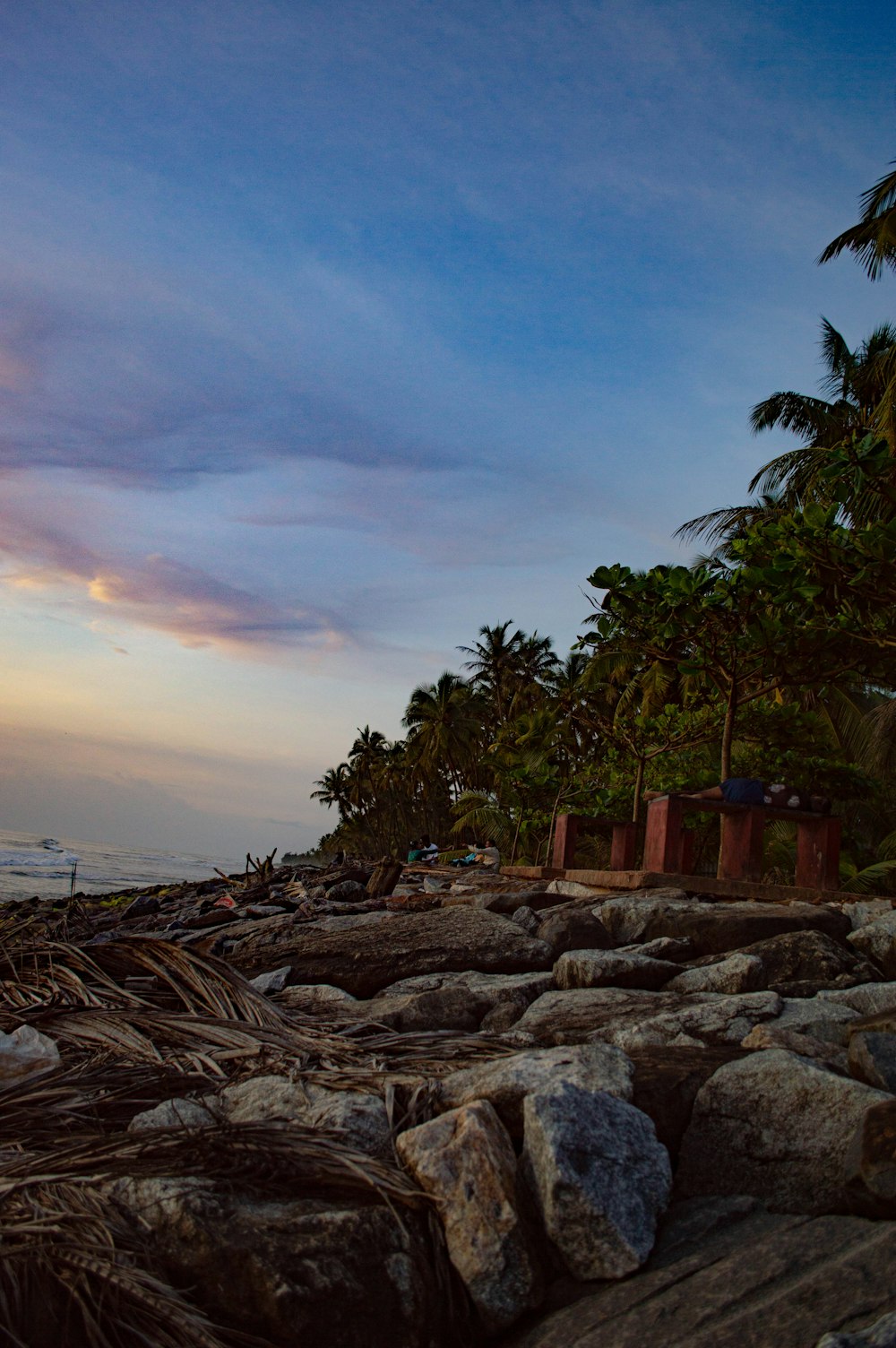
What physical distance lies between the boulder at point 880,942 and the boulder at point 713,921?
0.19 m

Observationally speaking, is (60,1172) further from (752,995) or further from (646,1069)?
(752,995)

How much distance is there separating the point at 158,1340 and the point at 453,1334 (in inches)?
26.8

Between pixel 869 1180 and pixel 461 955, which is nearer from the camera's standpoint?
pixel 869 1180

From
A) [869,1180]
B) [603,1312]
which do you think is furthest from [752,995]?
[603,1312]

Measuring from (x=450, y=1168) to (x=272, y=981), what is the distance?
2.55 meters

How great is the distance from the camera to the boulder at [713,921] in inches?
201

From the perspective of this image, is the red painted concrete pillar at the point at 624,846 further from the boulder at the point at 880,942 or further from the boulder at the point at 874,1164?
the boulder at the point at 874,1164

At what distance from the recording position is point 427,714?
55438 millimetres

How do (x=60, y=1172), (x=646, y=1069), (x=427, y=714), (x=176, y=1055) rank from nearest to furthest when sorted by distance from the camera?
(x=60, y=1172) → (x=646, y=1069) → (x=176, y=1055) → (x=427, y=714)

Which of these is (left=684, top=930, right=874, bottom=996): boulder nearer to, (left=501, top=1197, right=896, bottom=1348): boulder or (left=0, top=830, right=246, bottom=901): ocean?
(left=501, top=1197, right=896, bottom=1348): boulder

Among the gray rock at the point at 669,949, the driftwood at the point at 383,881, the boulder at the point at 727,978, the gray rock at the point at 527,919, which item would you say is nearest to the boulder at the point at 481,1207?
the boulder at the point at 727,978

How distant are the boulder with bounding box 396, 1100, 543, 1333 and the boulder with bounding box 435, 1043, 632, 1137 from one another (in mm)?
151

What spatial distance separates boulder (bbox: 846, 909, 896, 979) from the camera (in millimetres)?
4871

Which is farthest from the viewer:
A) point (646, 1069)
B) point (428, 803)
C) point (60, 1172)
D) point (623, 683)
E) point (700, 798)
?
point (428, 803)
